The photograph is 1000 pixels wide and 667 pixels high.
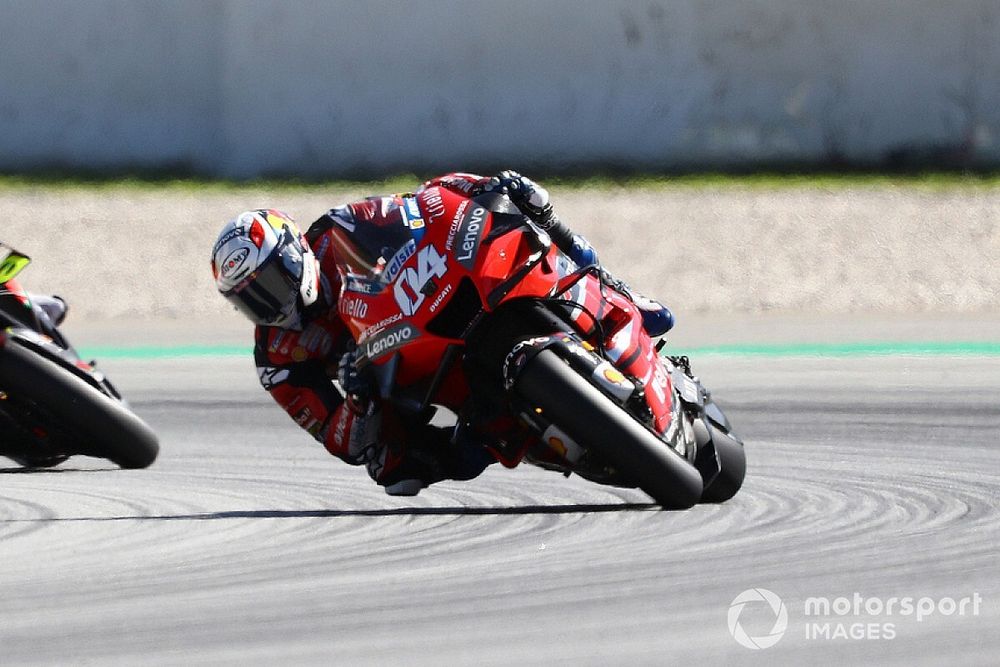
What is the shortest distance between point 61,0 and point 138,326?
9116 mm

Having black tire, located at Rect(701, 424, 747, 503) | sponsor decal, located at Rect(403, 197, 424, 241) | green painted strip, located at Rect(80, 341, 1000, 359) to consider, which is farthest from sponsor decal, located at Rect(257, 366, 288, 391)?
green painted strip, located at Rect(80, 341, 1000, 359)

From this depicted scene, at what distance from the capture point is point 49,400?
23.2ft

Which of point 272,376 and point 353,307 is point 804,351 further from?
point 353,307

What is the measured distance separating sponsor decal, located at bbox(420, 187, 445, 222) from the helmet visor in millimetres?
496

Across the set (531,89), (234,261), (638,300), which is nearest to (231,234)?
(234,261)

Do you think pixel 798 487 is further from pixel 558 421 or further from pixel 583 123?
pixel 583 123

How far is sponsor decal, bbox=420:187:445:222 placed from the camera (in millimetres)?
6148

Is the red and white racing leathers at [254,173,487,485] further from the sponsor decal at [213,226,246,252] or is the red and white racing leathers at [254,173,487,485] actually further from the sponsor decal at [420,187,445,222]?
the sponsor decal at [213,226,246,252]

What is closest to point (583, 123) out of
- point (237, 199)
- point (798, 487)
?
point (237, 199)

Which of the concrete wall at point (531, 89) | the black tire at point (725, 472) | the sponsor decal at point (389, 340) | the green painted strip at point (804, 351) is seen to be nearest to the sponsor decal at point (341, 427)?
the sponsor decal at point (389, 340)

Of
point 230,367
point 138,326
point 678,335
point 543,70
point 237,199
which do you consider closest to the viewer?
point 230,367

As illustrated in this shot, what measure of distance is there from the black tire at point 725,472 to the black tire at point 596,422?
0.58 metres

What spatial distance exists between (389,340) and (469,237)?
1.46 feet

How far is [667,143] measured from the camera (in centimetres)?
1977
